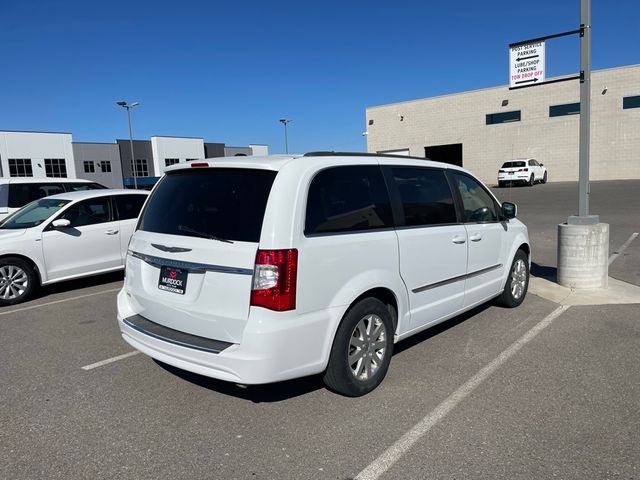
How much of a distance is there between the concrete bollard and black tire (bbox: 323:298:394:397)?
425 cm

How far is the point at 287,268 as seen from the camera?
318 centimetres

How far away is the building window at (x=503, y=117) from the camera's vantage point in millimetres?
35156

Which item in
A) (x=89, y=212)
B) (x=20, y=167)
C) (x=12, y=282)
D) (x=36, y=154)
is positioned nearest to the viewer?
(x=12, y=282)

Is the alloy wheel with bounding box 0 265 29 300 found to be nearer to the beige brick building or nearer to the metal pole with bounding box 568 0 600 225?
the metal pole with bounding box 568 0 600 225

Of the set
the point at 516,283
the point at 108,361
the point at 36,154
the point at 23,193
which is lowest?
the point at 108,361

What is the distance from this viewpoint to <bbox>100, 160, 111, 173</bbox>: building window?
6153cm

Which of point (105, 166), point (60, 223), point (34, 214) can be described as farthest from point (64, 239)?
point (105, 166)

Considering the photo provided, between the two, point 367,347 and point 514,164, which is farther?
point 514,164

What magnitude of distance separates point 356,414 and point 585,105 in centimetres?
580

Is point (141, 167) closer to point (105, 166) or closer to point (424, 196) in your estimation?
point (105, 166)

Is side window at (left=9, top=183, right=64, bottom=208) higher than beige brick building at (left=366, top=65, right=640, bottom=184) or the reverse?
the reverse

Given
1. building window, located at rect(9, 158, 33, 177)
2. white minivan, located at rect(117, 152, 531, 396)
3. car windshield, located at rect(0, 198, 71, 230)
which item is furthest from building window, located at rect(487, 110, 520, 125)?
building window, located at rect(9, 158, 33, 177)

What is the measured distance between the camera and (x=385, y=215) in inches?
158

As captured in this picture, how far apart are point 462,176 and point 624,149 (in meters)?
31.9
